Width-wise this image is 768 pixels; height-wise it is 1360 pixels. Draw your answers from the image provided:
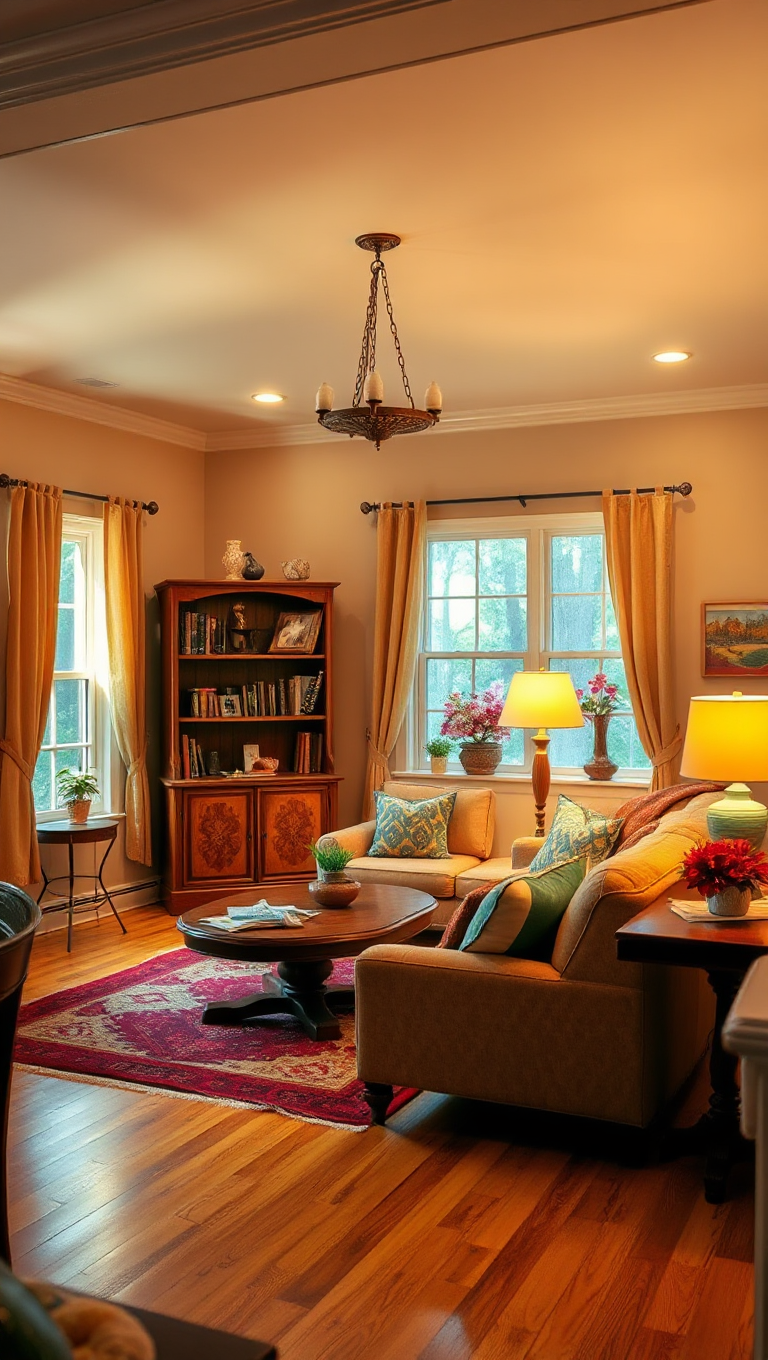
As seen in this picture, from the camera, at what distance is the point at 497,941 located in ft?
11.5

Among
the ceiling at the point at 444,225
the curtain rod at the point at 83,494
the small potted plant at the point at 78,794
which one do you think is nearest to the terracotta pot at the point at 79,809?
the small potted plant at the point at 78,794

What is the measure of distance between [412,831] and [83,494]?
2671 mm

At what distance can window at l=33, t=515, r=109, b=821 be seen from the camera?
6.62 meters

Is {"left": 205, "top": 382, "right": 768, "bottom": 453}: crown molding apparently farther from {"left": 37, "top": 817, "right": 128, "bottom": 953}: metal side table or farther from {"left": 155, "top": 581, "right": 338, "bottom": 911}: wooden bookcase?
{"left": 37, "top": 817, "right": 128, "bottom": 953}: metal side table

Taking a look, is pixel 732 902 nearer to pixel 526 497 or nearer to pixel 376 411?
pixel 376 411

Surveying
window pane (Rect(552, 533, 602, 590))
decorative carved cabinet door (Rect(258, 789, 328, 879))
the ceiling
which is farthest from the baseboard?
window pane (Rect(552, 533, 602, 590))

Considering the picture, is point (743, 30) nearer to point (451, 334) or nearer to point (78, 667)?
point (451, 334)

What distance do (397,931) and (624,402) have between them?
354 cm

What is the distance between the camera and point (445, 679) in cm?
716

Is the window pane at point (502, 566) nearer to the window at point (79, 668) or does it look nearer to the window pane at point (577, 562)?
the window pane at point (577, 562)

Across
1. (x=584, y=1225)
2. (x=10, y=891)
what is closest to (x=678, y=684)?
(x=584, y=1225)

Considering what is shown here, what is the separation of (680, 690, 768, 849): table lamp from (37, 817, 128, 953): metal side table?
348cm

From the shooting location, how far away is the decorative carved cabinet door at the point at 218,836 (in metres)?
→ 6.77

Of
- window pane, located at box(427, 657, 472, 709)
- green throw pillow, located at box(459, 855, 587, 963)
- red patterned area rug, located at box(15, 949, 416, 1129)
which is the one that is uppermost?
window pane, located at box(427, 657, 472, 709)
